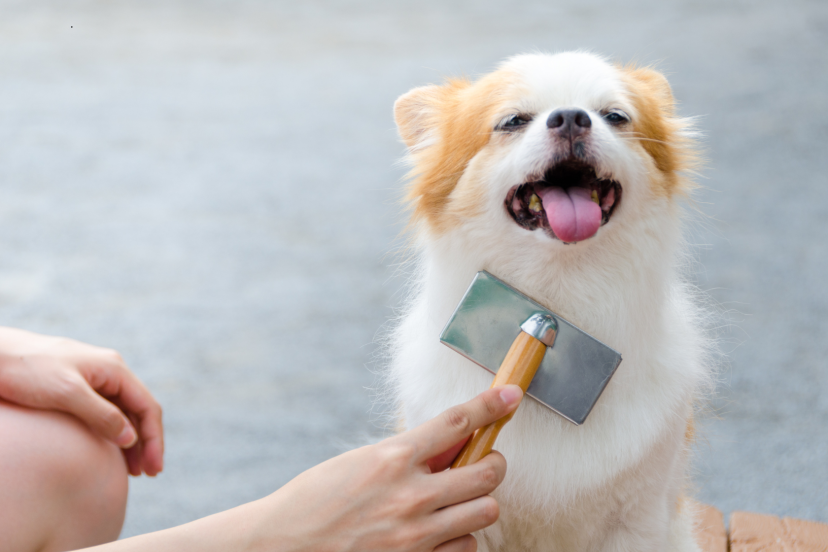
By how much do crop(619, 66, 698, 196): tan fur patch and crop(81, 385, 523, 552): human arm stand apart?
1.75ft

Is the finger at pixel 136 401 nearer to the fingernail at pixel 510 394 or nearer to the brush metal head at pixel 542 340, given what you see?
the brush metal head at pixel 542 340

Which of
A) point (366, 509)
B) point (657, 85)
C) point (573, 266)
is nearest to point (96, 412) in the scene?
point (366, 509)

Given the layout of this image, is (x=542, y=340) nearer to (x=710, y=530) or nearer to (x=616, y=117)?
(x=616, y=117)

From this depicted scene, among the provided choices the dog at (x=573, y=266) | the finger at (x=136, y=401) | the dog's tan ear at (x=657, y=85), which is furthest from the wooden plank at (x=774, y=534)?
the finger at (x=136, y=401)

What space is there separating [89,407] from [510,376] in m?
0.61

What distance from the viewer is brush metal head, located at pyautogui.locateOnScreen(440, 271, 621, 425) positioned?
1058 millimetres

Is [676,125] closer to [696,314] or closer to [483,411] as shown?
[696,314]

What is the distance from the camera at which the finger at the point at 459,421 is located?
0.89m

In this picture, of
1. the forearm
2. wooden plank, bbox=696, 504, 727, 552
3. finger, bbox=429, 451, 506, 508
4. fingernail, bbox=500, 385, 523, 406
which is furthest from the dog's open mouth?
wooden plank, bbox=696, 504, 727, 552

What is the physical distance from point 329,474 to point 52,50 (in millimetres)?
5016

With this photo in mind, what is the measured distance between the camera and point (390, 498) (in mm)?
875

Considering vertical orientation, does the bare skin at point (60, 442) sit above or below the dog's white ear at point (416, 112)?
below

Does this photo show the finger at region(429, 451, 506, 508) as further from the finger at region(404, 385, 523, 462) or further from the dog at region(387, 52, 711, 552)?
the dog at region(387, 52, 711, 552)

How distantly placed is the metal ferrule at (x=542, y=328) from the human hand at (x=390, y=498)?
160 mm
